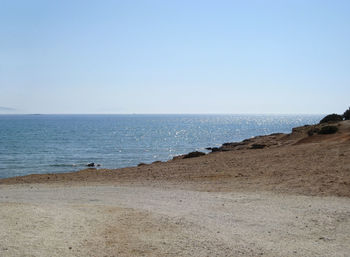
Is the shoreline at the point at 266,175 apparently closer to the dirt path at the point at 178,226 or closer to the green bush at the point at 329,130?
the dirt path at the point at 178,226

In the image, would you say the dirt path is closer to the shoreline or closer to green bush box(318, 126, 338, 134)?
the shoreline

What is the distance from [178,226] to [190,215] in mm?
1203

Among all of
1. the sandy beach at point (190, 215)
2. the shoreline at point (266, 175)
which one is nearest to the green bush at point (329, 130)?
the shoreline at point (266, 175)

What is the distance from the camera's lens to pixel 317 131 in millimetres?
35188

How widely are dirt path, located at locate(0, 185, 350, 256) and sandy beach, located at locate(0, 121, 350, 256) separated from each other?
0.07ft

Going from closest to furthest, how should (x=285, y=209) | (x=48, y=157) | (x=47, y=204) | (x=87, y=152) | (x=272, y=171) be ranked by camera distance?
(x=285, y=209) → (x=47, y=204) → (x=272, y=171) → (x=48, y=157) → (x=87, y=152)

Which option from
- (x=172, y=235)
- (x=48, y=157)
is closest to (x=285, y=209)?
(x=172, y=235)

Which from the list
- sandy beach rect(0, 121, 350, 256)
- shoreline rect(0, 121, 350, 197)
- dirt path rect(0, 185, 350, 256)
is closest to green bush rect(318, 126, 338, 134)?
shoreline rect(0, 121, 350, 197)

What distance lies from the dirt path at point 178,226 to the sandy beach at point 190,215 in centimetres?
2

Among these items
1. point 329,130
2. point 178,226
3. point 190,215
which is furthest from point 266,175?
point 329,130

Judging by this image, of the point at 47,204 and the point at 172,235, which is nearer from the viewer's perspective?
the point at 172,235

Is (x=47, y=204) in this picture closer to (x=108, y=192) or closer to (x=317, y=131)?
(x=108, y=192)

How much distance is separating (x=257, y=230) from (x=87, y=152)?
44854 mm

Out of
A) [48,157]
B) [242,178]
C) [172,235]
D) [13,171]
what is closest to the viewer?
[172,235]
